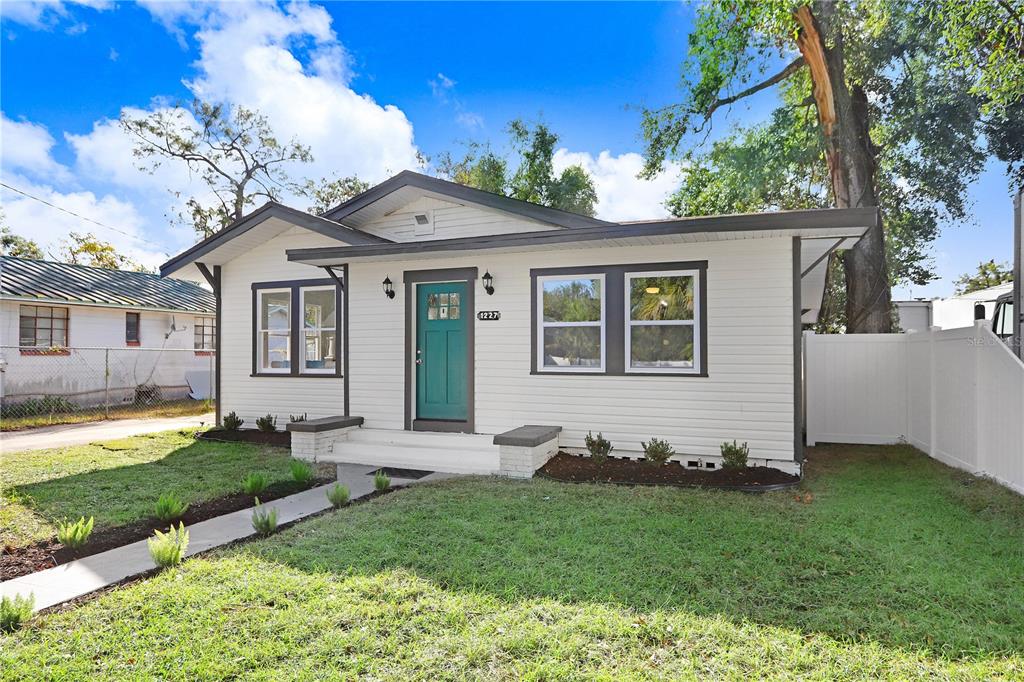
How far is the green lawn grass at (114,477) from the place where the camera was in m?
4.66

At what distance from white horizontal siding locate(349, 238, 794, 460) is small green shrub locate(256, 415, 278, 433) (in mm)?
1713

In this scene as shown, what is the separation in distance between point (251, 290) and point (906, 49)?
15.3 metres

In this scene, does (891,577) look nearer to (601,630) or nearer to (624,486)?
(601,630)

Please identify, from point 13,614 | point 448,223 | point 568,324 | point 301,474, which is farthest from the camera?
point 448,223

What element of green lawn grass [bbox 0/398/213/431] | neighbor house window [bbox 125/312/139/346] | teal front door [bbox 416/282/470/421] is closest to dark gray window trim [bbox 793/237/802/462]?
teal front door [bbox 416/282/470/421]

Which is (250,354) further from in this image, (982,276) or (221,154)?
(982,276)

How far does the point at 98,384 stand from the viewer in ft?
44.7

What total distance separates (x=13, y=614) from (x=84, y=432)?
8.63 m

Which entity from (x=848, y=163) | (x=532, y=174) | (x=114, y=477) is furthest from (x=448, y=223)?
(x=532, y=174)

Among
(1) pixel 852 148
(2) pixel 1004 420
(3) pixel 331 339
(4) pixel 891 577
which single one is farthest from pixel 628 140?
(4) pixel 891 577

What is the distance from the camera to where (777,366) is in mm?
6035

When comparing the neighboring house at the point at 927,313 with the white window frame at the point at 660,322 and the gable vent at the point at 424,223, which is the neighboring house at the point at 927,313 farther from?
the gable vent at the point at 424,223

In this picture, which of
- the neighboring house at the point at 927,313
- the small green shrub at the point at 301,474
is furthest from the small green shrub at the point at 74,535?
the neighboring house at the point at 927,313

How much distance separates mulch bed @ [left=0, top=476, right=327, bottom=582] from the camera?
3629 mm
